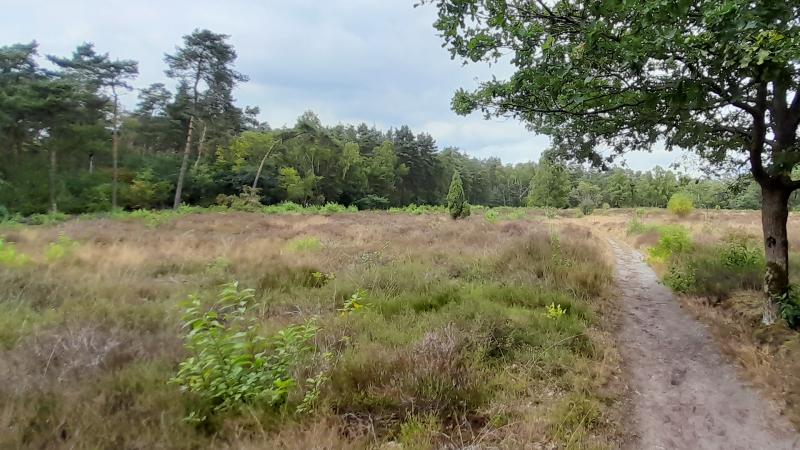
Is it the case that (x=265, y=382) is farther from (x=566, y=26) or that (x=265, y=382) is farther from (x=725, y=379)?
(x=566, y=26)

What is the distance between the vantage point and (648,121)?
6.46m

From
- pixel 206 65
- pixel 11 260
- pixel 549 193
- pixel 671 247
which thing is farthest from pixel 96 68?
pixel 549 193

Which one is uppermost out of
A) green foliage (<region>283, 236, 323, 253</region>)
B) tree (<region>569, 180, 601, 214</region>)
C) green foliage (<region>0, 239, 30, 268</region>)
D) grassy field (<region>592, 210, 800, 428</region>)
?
tree (<region>569, 180, 601, 214</region>)

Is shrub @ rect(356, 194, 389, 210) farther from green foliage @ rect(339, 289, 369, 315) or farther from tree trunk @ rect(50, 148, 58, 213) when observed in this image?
green foliage @ rect(339, 289, 369, 315)

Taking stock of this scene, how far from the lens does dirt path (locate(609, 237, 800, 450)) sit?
3.59 metres

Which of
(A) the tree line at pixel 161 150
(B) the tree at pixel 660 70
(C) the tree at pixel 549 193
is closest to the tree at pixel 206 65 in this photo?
(A) the tree line at pixel 161 150

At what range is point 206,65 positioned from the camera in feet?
103

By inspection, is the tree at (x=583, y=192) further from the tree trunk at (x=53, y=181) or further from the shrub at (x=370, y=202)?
the tree trunk at (x=53, y=181)

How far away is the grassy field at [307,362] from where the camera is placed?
3045mm

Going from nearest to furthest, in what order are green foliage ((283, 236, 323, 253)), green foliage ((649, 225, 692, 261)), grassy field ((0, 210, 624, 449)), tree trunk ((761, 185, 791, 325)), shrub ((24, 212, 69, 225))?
grassy field ((0, 210, 624, 449)) < tree trunk ((761, 185, 791, 325)) < green foliage ((649, 225, 692, 261)) < green foliage ((283, 236, 323, 253)) < shrub ((24, 212, 69, 225))

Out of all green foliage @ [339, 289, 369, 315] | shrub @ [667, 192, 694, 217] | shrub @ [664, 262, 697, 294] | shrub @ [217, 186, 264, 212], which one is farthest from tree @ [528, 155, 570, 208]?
green foliage @ [339, 289, 369, 315]

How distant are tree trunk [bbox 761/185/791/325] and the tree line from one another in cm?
275

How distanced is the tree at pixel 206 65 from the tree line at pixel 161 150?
8 cm

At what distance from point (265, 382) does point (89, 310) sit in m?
3.47
